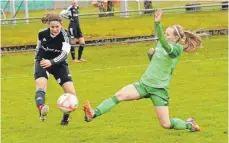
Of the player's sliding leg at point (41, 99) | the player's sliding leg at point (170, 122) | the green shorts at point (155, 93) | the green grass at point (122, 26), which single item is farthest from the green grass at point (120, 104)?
the green grass at point (122, 26)

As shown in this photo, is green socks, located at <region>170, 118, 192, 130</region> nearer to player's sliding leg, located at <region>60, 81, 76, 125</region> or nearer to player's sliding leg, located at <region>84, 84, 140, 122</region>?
player's sliding leg, located at <region>84, 84, 140, 122</region>

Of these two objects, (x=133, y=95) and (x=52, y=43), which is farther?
(x=52, y=43)

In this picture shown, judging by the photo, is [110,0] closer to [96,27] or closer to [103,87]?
[96,27]

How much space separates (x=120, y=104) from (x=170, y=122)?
387cm

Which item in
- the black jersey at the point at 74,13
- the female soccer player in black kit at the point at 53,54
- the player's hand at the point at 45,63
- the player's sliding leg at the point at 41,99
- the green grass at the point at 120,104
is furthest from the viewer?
the black jersey at the point at 74,13

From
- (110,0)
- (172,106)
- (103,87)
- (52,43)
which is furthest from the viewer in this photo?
(110,0)

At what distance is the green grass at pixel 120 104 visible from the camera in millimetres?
10562

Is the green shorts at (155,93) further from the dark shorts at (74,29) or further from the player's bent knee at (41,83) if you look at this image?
the dark shorts at (74,29)

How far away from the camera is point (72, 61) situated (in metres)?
23.2

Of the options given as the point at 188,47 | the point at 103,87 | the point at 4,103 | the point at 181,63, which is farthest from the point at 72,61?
the point at 188,47

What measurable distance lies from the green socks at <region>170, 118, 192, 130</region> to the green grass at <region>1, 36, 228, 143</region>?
130 millimetres

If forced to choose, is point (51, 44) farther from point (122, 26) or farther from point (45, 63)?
point (122, 26)

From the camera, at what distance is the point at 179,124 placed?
1022 centimetres

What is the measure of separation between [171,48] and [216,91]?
17.8 ft
